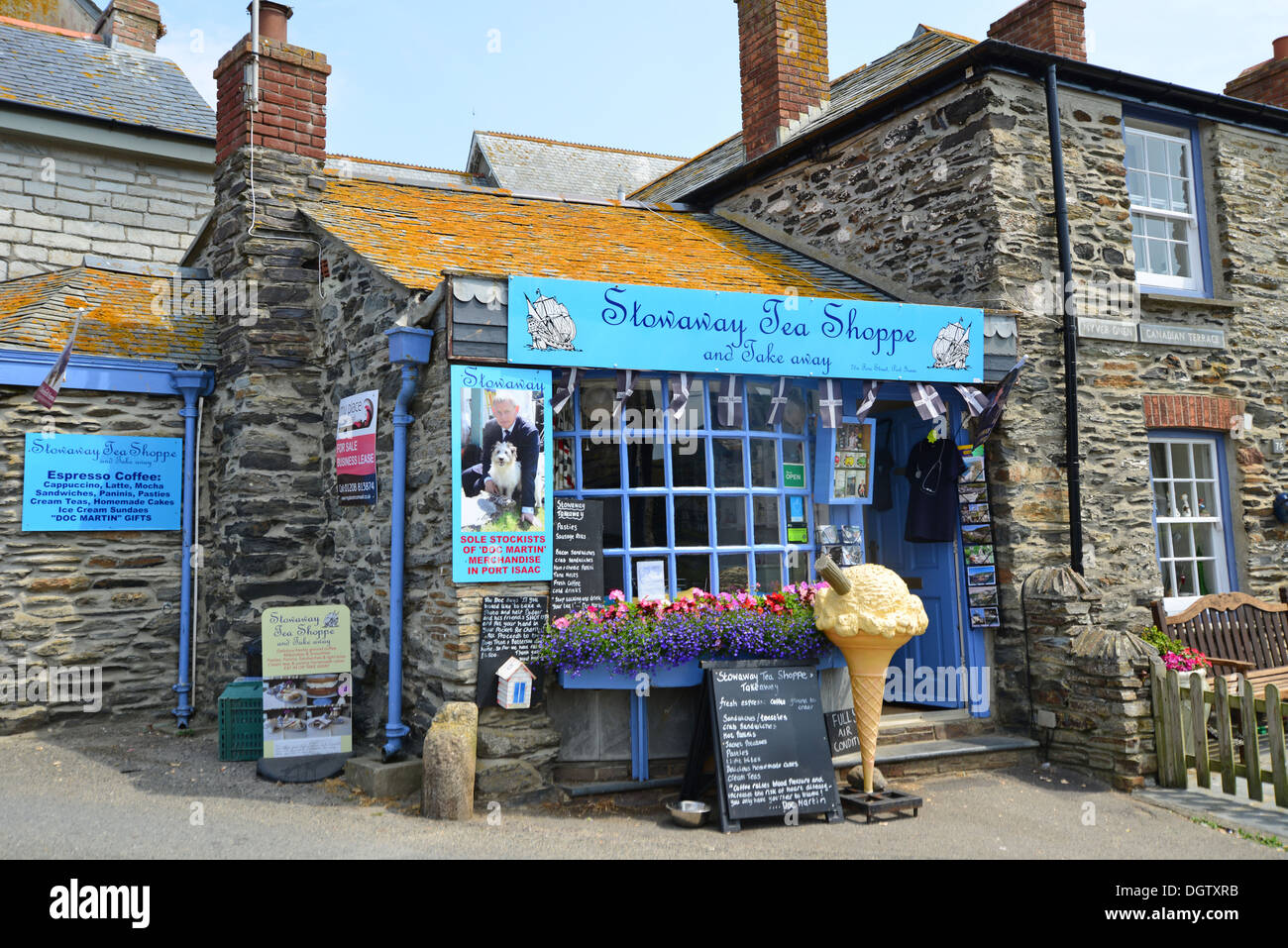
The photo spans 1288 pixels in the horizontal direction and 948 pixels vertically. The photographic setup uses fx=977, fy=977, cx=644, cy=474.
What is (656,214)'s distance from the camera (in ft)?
36.3

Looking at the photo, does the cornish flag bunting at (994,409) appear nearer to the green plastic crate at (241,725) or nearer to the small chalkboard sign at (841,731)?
the small chalkboard sign at (841,731)

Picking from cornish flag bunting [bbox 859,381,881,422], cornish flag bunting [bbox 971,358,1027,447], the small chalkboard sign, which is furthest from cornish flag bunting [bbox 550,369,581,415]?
cornish flag bunting [bbox 971,358,1027,447]

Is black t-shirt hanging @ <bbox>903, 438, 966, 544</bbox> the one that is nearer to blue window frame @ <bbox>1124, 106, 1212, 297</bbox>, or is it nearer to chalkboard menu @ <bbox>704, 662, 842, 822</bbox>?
chalkboard menu @ <bbox>704, 662, 842, 822</bbox>

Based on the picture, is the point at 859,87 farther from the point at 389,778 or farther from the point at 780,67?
the point at 389,778

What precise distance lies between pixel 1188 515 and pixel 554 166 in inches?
671

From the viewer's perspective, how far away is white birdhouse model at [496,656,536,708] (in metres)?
6.37

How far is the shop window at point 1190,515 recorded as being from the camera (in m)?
9.43

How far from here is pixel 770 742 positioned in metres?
6.38

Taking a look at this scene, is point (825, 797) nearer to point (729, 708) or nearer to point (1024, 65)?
point (729, 708)

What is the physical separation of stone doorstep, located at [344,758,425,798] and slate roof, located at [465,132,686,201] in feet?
54.6

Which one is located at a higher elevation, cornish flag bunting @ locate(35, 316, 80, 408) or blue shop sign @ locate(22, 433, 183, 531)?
cornish flag bunting @ locate(35, 316, 80, 408)

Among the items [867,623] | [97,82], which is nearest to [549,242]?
[867,623]

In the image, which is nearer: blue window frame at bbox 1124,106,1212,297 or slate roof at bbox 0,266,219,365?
slate roof at bbox 0,266,219,365

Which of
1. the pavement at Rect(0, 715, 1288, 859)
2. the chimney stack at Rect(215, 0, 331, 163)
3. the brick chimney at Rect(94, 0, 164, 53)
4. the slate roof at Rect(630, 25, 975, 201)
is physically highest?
the brick chimney at Rect(94, 0, 164, 53)
